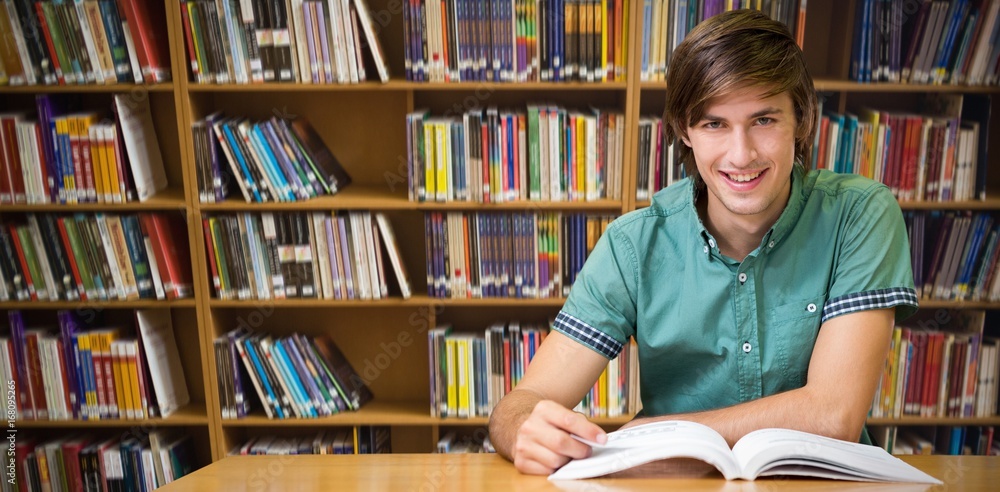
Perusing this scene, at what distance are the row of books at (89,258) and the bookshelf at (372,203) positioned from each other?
0.13 ft

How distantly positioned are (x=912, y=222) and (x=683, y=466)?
69.6 inches

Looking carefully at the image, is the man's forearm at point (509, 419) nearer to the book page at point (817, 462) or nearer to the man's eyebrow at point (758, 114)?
the book page at point (817, 462)

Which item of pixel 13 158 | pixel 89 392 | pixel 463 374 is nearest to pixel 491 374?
pixel 463 374

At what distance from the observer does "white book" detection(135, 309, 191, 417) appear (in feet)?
8.38

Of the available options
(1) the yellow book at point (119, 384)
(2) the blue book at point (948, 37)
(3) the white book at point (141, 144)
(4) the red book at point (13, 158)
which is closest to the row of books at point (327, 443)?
(1) the yellow book at point (119, 384)

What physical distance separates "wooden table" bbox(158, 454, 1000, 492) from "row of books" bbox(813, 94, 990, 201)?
4.53ft

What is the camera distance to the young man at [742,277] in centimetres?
129

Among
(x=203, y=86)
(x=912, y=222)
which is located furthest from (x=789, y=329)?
(x=203, y=86)

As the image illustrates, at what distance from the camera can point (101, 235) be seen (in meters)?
2.47

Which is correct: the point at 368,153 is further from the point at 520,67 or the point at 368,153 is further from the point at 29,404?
the point at 29,404

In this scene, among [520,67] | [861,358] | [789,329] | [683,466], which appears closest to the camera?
[683,466]

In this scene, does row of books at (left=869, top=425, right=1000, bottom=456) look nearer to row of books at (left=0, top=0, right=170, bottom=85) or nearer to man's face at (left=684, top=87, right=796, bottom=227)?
man's face at (left=684, top=87, right=796, bottom=227)

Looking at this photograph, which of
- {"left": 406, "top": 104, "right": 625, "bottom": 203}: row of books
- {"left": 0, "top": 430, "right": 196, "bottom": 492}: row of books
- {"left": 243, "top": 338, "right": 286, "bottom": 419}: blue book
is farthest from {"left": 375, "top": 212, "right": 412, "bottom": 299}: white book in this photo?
{"left": 0, "top": 430, "right": 196, "bottom": 492}: row of books

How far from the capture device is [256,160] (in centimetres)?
241
